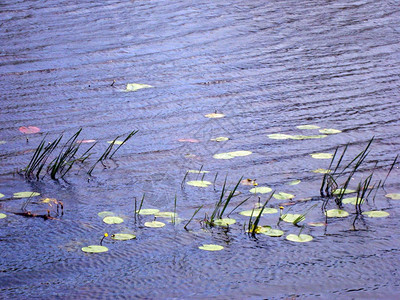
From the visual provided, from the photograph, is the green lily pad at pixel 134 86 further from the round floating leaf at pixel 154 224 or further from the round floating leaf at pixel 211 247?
the round floating leaf at pixel 211 247

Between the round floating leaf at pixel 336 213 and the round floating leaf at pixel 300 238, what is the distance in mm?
212

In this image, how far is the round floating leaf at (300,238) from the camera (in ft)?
7.99

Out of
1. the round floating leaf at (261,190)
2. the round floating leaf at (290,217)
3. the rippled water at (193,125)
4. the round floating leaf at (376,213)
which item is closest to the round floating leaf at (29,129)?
the rippled water at (193,125)

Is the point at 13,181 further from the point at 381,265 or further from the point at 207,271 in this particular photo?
the point at 381,265

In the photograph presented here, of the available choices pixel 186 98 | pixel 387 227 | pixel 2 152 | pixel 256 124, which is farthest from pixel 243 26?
pixel 387 227

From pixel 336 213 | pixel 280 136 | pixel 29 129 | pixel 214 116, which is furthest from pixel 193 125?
pixel 336 213

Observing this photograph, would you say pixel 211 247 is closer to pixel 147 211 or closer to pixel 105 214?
pixel 147 211

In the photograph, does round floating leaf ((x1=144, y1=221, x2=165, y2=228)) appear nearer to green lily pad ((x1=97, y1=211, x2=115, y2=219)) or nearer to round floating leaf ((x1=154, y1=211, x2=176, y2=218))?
round floating leaf ((x1=154, y1=211, x2=176, y2=218))

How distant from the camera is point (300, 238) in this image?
2.45 meters

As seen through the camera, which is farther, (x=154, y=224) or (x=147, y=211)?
(x=147, y=211)

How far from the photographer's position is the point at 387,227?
8.29 ft

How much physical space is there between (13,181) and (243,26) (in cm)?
305

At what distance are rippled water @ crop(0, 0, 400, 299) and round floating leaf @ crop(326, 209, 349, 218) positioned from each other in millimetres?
39

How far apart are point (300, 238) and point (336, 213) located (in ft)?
0.91
